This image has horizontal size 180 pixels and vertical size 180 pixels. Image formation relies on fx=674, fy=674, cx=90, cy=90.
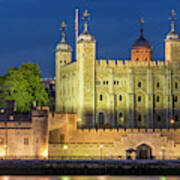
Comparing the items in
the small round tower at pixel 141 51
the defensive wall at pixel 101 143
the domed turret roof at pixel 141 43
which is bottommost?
the defensive wall at pixel 101 143

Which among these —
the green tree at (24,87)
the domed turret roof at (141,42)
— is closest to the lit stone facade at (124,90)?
the green tree at (24,87)

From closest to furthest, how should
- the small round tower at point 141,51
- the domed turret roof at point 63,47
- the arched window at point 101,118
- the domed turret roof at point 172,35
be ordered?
the arched window at point 101,118 → the domed turret roof at point 172,35 → the small round tower at point 141,51 → the domed turret roof at point 63,47

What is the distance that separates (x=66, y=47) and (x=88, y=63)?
14.4 meters

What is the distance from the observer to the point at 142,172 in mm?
66562

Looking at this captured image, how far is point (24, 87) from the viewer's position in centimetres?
9362

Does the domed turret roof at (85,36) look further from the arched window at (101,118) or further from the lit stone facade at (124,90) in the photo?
the arched window at (101,118)

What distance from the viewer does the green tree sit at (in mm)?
92250

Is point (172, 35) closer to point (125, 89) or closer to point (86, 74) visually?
point (125, 89)

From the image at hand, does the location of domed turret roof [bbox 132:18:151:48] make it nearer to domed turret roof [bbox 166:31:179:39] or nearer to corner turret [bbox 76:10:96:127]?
domed turret roof [bbox 166:31:179:39]

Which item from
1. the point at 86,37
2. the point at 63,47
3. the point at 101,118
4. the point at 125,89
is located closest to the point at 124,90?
the point at 125,89

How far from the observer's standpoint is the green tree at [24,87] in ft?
303

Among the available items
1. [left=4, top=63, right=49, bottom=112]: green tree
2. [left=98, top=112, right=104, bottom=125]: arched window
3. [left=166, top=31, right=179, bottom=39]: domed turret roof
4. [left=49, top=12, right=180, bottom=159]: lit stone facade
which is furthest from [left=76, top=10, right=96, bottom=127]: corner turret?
[left=166, top=31, right=179, bottom=39]: domed turret roof

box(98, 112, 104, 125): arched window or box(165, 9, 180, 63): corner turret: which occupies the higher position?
box(165, 9, 180, 63): corner turret

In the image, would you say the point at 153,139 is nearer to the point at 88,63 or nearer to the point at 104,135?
the point at 104,135
